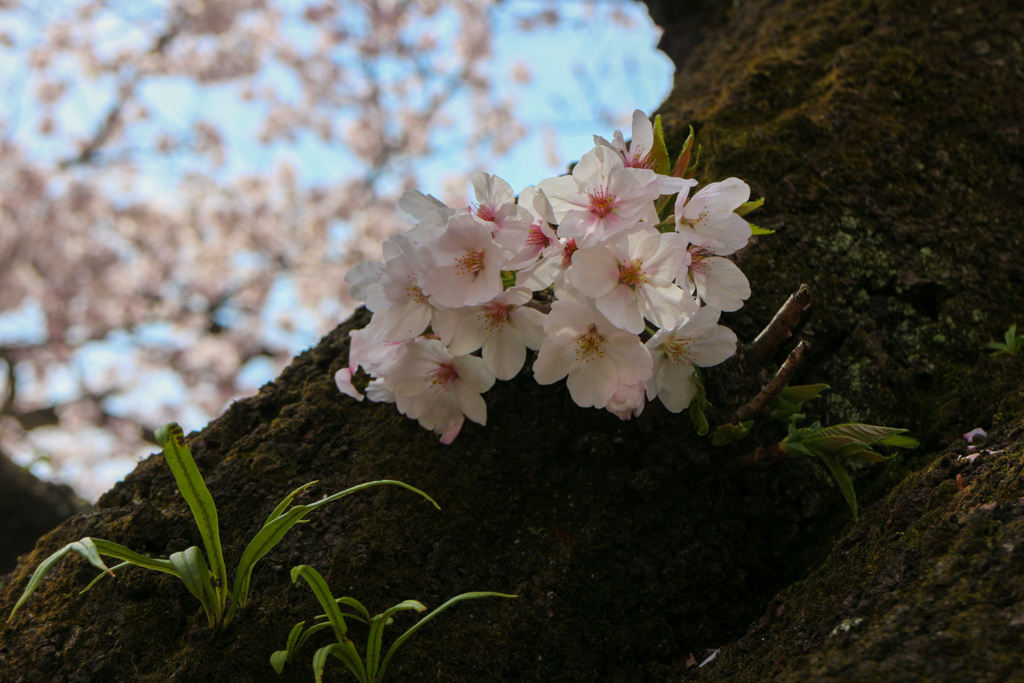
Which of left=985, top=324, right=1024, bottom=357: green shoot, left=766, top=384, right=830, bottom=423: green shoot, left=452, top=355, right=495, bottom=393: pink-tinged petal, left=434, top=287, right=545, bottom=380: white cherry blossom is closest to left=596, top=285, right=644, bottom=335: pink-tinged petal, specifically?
left=434, top=287, right=545, bottom=380: white cherry blossom

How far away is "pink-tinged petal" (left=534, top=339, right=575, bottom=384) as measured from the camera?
39.9 inches

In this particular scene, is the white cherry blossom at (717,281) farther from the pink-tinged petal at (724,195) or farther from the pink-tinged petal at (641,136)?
the pink-tinged petal at (641,136)

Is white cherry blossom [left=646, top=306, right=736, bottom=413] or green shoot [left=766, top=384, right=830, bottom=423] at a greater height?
white cherry blossom [left=646, top=306, right=736, bottom=413]

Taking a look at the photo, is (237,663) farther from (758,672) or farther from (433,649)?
(758,672)

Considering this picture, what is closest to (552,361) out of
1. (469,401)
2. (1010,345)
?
(469,401)

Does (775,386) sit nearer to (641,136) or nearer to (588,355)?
(588,355)

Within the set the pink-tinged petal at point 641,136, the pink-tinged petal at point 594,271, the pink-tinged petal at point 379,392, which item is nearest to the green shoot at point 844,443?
the pink-tinged petal at point 594,271

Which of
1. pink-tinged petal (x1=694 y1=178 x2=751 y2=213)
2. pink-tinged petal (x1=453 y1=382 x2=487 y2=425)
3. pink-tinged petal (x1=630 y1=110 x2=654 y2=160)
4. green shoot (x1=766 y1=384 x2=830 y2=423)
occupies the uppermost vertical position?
pink-tinged petal (x1=630 y1=110 x2=654 y2=160)

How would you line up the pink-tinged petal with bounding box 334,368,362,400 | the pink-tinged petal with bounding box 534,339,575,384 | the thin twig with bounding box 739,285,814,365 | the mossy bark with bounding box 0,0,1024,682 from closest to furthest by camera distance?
the mossy bark with bounding box 0,0,1024,682 < the pink-tinged petal with bounding box 534,339,575,384 < the thin twig with bounding box 739,285,814,365 < the pink-tinged petal with bounding box 334,368,362,400

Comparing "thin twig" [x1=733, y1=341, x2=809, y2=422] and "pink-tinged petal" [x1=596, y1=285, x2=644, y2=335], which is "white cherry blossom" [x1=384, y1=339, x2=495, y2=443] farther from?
"thin twig" [x1=733, y1=341, x2=809, y2=422]

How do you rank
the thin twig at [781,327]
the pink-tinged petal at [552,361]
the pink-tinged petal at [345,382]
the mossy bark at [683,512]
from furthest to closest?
1. the pink-tinged petal at [345,382]
2. the thin twig at [781,327]
3. the pink-tinged petal at [552,361]
4. the mossy bark at [683,512]

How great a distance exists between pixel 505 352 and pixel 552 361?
0.26 feet

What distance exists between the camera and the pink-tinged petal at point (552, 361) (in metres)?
1.01

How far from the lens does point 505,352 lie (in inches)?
41.6
